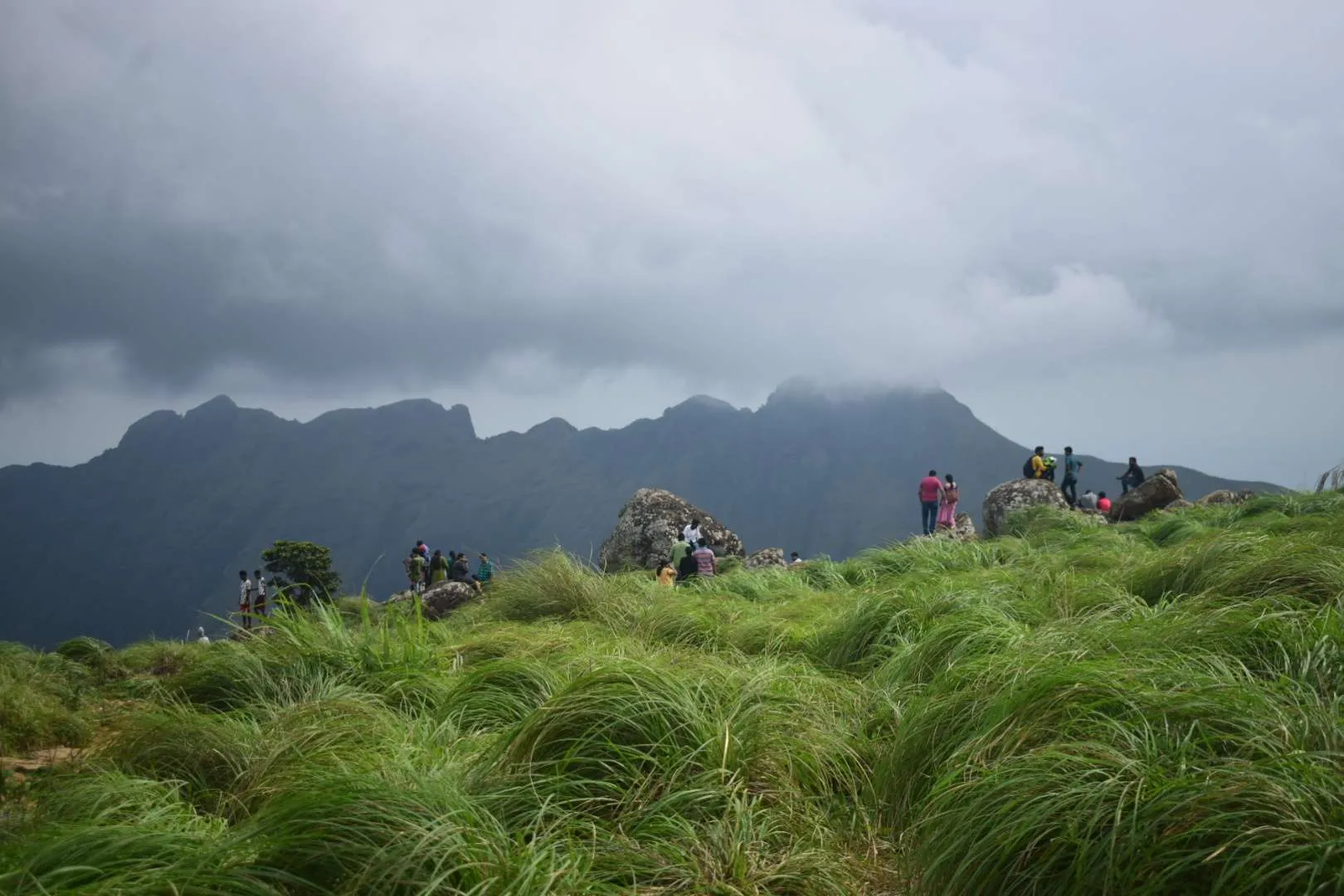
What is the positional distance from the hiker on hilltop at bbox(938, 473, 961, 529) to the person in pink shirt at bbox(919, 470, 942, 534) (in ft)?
0.35

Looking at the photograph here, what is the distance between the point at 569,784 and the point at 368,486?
491ft

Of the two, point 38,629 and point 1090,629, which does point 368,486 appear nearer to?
point 38,629

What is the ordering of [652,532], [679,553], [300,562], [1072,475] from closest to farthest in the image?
[679,553], [652,532], [1072,475], [300,562]

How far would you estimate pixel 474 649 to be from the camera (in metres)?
5.37

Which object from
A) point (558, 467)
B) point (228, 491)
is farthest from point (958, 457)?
point (228, 491)

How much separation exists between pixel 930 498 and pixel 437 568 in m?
11.3

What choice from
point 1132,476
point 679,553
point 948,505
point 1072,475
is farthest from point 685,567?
point 1132,476

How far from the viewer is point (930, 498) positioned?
1697cm

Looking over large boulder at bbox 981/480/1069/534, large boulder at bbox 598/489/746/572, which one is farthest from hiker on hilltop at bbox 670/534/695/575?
large boulder at bbox 981/480/1069/534

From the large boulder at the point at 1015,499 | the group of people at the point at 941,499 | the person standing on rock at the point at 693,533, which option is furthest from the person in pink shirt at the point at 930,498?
the person standing on rock at the point at 693,533

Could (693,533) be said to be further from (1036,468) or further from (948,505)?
(1036,468)

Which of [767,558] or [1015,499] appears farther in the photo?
[767,558]

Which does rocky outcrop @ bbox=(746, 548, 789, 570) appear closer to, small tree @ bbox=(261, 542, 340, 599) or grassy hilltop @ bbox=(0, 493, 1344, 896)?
small tree @ bbox=(261, 542, 340, 599)

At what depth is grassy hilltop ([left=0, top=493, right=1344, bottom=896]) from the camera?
192cm
